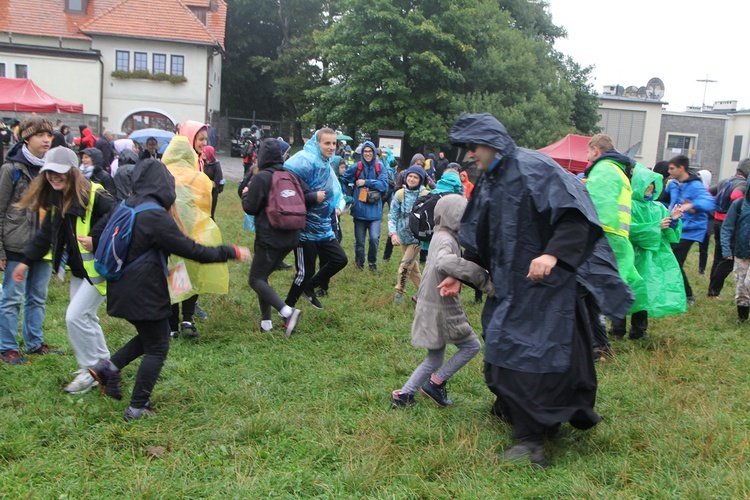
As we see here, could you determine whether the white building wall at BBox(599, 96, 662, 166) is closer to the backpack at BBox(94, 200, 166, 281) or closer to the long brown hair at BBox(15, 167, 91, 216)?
the long brown hair at BBox(15, 167, 91, 216)

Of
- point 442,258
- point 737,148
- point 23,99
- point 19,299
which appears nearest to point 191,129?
point 19,299

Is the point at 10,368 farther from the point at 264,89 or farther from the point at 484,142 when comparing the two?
the point at 264,89

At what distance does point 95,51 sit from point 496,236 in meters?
34.9

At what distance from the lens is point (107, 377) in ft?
14.9

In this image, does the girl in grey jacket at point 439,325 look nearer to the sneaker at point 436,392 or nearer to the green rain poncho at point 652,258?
the sneaker at point 436,392

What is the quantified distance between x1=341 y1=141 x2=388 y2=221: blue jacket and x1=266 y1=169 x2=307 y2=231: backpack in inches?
130

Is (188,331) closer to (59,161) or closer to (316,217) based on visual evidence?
(316,217)

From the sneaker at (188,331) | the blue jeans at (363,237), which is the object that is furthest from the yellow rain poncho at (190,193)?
the blue jeans at (363,237)

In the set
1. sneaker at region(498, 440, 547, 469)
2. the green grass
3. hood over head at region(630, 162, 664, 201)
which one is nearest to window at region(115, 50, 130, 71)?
the green grass

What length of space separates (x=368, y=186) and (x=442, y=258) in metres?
5.72

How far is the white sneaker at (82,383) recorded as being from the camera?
4.83 m

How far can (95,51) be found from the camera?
33656 millimetres

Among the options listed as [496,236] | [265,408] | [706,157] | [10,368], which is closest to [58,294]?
[10,368]

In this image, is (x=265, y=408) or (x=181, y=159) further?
(x=181, y=159)
